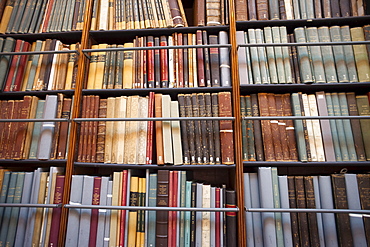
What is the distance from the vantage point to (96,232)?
1109 millimetres

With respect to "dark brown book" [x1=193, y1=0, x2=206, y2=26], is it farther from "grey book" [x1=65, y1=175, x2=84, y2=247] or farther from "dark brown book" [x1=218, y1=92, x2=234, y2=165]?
"grey book" [x1=65, y1=175, x2=84, y2=247]

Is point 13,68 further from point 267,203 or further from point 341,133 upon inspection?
Result: point 341,133

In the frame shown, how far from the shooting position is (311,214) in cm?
106

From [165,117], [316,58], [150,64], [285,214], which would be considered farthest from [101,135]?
[316,58]

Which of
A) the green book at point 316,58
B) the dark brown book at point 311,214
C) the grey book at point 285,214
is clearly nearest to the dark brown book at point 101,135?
the grey book at point 285,214

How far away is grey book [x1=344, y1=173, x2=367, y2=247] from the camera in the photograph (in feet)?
3.32

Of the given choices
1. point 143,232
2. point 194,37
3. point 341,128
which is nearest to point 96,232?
point 143,232

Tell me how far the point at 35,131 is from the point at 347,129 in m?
1.73

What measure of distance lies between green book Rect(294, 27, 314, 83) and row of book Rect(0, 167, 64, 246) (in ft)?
4.76

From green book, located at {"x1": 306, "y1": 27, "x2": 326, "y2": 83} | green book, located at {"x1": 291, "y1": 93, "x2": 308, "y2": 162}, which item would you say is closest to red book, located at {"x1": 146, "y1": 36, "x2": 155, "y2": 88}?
green book, located at {"x1": 291, "y1": 93, "x2": 308, "y2": 162}

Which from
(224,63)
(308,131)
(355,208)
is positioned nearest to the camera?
(355,208)

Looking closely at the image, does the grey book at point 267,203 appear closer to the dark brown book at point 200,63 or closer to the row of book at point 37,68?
the dark brown book at point 200,63

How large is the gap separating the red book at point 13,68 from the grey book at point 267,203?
5.07ft

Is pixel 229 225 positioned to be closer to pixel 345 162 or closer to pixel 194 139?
pixel 194 139
